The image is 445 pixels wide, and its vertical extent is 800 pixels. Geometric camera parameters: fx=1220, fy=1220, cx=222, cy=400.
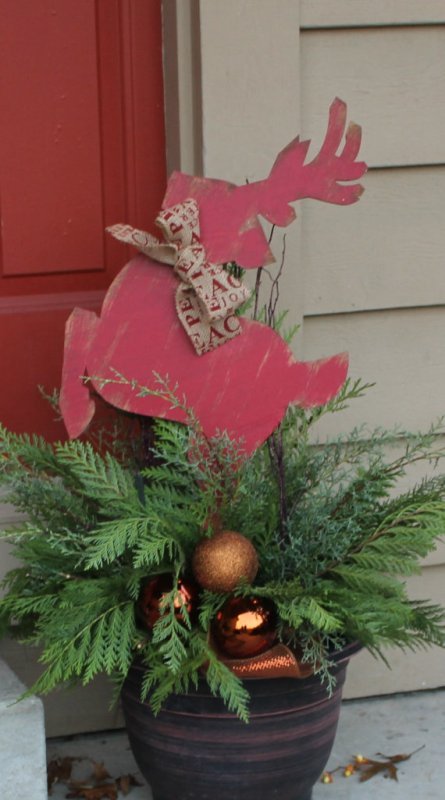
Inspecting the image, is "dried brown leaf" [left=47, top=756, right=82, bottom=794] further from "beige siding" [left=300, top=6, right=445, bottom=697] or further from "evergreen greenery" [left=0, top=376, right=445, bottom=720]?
"beige siding" [left=300, top=6, right=445, bottom=697]

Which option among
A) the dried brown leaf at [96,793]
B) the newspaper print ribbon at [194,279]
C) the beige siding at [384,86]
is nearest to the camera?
the newspaper print ribbon at [194,279]

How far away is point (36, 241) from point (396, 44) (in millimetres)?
874

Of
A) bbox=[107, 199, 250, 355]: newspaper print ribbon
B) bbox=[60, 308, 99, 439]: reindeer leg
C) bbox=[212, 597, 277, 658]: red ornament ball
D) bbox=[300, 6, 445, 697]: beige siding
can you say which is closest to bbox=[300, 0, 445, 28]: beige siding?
bbox=[300, 6, 445, 697]: beige siding

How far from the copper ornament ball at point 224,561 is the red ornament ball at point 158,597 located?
0.04 metres

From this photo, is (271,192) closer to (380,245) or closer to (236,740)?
(380,245)

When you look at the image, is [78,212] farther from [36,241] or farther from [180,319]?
[180,319]

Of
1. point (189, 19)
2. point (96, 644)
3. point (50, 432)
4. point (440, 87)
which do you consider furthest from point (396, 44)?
point (96, 644)

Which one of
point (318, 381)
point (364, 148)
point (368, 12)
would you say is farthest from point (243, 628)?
point (368, 12)

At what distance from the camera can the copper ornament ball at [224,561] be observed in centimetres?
212

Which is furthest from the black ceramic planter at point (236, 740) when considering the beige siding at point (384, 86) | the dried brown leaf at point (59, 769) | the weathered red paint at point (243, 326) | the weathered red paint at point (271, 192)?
the beige siding at point (384, 86)

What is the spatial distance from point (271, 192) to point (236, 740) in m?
1.02

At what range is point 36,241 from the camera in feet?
8.46

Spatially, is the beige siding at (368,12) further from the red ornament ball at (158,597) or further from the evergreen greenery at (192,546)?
the red ornament ball at (158,597)

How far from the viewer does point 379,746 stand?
2.68 meters
